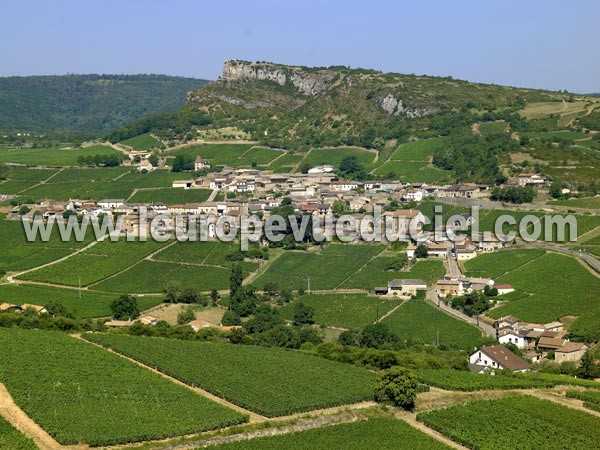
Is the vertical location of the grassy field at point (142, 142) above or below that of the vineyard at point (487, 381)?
above

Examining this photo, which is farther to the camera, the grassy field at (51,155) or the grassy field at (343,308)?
the grassy field at (51,155)

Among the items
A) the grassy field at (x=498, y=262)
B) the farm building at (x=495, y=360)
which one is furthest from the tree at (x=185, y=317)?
the farm building at (x=495, y=360)

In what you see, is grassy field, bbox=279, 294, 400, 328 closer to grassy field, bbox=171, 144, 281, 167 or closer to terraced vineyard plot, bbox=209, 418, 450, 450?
terraced vineyard plot, bbox=209, 418, 450, 450

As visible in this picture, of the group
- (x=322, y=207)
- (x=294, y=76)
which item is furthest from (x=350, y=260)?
(x=294, y=76)

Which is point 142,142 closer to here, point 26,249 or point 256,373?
point 26,249

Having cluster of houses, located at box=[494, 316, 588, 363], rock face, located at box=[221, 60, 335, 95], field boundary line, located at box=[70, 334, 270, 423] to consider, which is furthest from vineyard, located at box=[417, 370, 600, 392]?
rock face, located at box=[221, 60, 335, 95]

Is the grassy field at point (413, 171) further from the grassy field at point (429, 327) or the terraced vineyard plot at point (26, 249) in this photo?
the grassy field at point (429, 327)
